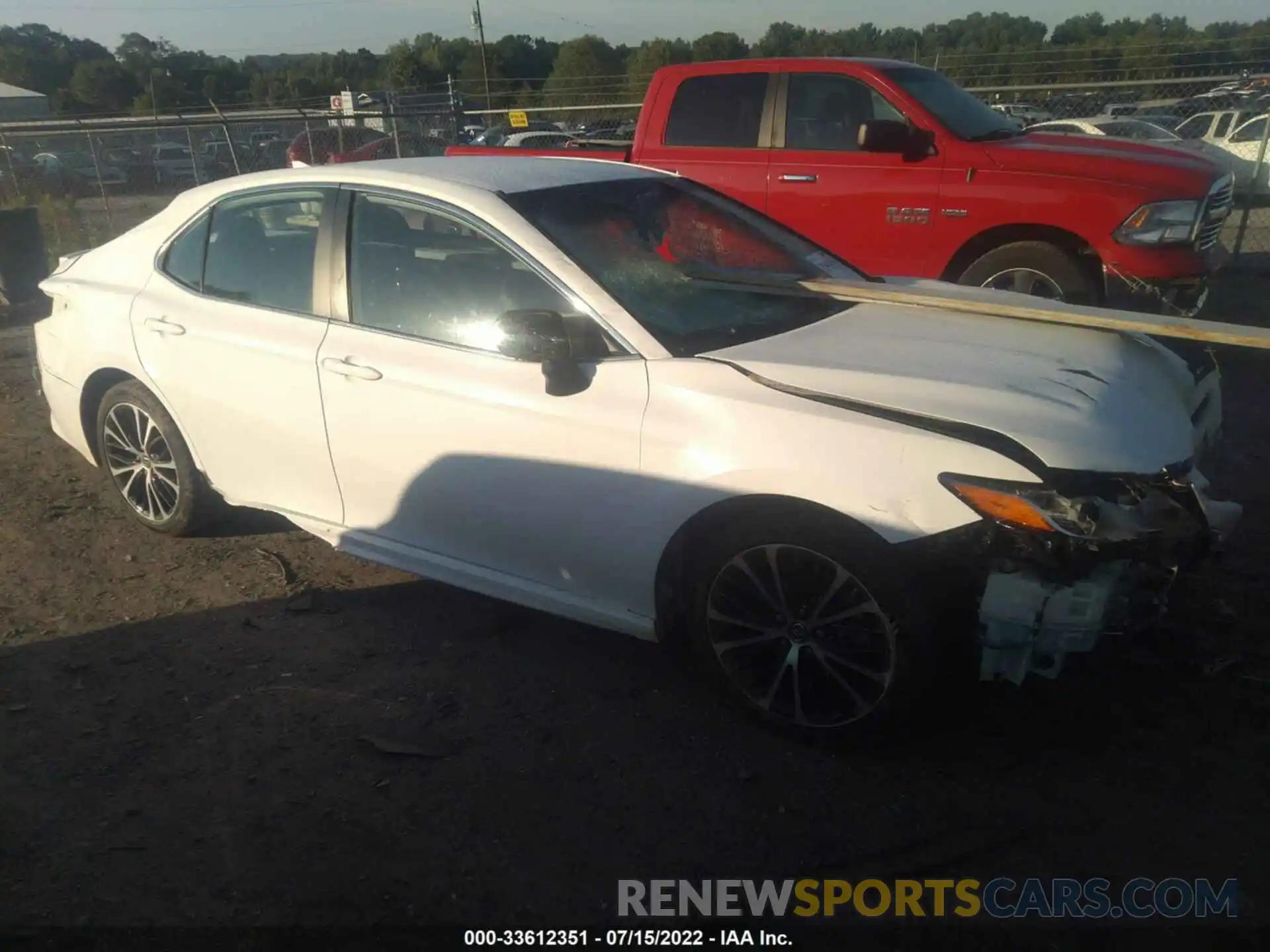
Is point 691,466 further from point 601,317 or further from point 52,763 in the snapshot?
point 52,763

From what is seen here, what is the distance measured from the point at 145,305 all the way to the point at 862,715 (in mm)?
3460

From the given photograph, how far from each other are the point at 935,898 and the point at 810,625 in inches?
31.6

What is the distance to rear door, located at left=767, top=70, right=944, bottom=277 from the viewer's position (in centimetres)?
687

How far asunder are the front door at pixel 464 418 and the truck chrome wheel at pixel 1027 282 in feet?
13.9

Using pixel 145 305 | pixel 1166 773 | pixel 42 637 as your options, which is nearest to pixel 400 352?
pixel 145 305

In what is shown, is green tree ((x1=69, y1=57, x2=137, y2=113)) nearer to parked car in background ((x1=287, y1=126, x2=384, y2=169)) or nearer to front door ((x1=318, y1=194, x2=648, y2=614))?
parked car in background ((x1=287, y1=126, x2=384, y2=169))

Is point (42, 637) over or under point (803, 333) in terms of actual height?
under

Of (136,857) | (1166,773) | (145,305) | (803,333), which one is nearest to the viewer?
(136,857)

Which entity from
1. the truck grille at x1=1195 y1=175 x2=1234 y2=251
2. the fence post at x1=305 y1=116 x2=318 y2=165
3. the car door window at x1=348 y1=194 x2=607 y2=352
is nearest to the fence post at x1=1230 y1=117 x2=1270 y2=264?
the truck grille at x1=1195 y1=175 x2=1234 y2=251

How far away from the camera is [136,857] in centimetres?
275

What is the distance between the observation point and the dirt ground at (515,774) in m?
2.64

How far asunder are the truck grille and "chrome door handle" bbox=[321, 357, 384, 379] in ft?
17.7

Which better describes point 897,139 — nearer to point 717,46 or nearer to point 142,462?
point 142,462

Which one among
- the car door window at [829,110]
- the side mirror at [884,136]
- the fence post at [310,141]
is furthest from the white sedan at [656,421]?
the fence post at [310,141]
